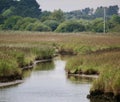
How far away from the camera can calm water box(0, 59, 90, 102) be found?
27.0 m

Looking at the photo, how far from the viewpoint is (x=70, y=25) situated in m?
119

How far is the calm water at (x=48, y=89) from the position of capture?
27030 millimetres

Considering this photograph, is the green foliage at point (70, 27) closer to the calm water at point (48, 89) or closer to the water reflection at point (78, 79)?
the calm water at point (48, 89)

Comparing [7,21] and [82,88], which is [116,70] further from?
[7,21]

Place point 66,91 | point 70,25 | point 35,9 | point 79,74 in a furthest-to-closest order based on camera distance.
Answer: point 35,9 < point 70,25 < point 79,74 < point 66,91

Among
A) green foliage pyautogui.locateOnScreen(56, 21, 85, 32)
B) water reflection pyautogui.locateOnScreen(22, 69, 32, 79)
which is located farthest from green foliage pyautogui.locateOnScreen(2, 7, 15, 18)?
water reflection pyautogui.locateOnScreen(22, 69, 32, 79)

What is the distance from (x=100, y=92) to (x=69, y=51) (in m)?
33.8

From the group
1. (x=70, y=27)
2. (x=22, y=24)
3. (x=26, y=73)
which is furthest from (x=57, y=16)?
(x=26, y=73)

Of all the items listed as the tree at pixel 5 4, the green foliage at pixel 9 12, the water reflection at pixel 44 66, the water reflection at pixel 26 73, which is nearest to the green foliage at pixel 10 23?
the green foliage at pixel 9 12

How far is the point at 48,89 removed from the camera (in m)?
30.3

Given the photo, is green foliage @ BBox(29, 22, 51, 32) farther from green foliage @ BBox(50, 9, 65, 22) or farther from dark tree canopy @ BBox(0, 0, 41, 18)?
dark tree canopy @ BBox(0, 0, 41, 18)

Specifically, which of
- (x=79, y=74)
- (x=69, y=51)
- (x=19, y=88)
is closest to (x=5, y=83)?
(x=19, y=88)

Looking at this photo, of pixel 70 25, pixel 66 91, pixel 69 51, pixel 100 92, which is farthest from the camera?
pixel 70 25

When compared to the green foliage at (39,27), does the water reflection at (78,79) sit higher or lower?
lower
